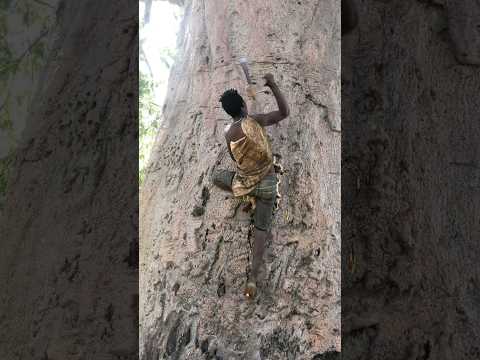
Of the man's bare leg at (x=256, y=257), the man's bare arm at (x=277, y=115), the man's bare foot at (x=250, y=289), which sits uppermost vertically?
the man's bare arm at (x=277, y=115)

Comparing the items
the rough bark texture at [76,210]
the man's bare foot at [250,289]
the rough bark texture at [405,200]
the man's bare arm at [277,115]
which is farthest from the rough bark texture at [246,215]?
the rough bark texture at [76,210]

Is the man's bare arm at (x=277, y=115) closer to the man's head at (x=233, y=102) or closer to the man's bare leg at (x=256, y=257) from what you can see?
the man's head at (x=233, y=102)

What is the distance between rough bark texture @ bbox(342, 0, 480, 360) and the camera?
128 cm

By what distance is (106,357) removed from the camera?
1162 mm

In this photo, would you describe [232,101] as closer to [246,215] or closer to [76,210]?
[246,215]

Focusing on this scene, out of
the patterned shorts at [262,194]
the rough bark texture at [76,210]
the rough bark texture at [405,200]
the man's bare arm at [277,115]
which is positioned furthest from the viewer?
the patterned shorts at [262,194]

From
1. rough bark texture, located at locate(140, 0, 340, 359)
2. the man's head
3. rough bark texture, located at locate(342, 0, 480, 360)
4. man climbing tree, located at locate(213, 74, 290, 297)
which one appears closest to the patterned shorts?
man climbing tree, located at locate(213, 74, 290, 297)

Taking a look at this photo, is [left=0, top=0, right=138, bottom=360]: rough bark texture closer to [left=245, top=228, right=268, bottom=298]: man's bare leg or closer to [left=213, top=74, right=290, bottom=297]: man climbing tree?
[left=213, top=74, right=290, bottom=297]: man climbing tree

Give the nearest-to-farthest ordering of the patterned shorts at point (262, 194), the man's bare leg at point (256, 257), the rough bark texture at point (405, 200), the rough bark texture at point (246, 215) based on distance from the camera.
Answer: the rough bark texture at point (405, 200) < the patterned shorts at point (262, 194) < the man's bare leg at point (256, 257) < the rough bark texture at point (246, 215)

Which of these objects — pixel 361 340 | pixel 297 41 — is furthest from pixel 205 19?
pixel 361 340

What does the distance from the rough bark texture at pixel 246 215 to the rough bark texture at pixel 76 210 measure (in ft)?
8.02

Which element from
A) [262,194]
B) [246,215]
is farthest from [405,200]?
[246,215]

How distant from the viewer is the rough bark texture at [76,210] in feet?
3.45

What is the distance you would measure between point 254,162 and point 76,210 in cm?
208
